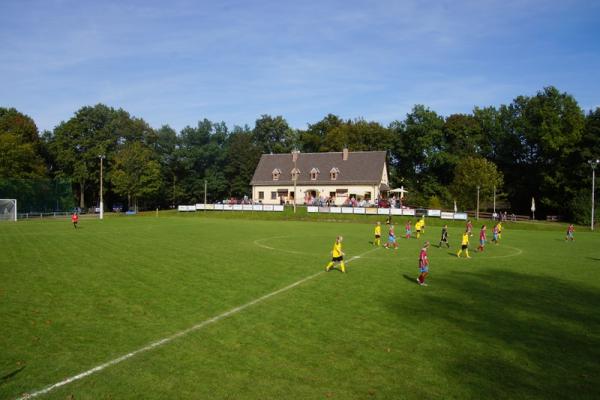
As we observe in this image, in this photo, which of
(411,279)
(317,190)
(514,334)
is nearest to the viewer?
(514,334)

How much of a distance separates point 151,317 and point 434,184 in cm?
7366

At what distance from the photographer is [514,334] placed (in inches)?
439

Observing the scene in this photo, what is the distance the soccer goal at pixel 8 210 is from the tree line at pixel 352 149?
1610 cm

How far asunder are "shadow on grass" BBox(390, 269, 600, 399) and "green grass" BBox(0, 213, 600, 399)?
1.7 inches

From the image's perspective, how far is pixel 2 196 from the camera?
58.6 metres

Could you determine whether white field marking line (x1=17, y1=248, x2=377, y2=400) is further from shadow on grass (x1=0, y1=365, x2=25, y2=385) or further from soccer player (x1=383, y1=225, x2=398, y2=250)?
soccer player (x1=383, y1=225, x2=398, y2=250)

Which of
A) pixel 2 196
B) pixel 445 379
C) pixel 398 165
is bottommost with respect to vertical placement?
pixel 445 379

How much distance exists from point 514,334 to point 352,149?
257 ft

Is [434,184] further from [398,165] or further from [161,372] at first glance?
[161,372]

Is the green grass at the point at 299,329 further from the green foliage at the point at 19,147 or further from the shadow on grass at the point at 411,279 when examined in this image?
the green foliage at the point at 19,147

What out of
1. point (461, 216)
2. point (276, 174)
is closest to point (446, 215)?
point (461, 216)

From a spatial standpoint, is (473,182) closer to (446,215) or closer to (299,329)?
(446,215)

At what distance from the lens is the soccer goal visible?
5362 centimetres

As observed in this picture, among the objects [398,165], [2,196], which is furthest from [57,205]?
[398,165]
